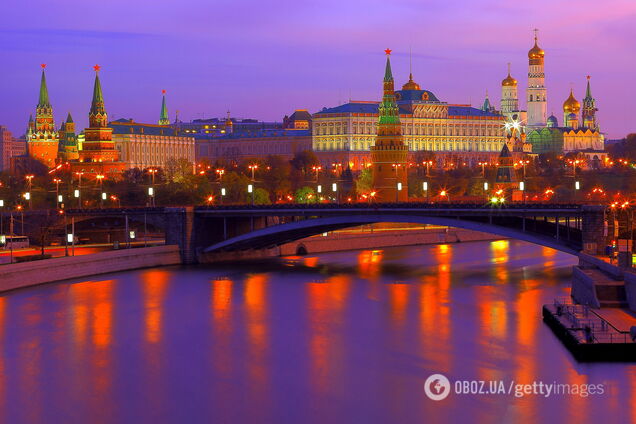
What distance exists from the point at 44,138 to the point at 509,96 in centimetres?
7074

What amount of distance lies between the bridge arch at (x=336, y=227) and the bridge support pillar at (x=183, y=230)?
0.94m

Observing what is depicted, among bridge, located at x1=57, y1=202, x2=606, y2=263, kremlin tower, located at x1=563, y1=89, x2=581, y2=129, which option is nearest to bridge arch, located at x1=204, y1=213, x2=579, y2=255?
bridge, located at x1=57, y1=202, x2=606, y2=263

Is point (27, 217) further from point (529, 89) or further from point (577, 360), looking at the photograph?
point (529, 89)

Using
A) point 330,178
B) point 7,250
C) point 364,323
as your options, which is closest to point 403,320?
point 364,323

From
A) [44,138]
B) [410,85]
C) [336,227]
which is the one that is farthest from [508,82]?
[336,227]

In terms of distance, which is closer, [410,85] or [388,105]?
[388,105]

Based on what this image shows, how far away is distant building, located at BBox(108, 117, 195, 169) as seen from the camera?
14350cm

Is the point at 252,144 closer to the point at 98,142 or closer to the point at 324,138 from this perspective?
the point at 324,138

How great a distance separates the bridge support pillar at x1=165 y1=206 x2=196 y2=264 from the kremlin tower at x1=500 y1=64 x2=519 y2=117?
12852 centimetres

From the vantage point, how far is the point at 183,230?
191 feet

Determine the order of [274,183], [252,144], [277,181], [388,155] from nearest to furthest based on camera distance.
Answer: [274,183] → [277,181] → [388,155] → [252,144]

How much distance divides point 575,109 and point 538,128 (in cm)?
675

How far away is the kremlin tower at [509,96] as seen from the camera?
7156 inches

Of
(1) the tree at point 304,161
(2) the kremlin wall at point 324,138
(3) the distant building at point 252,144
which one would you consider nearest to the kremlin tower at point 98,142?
(2) the kremlin wall at point 324,138
